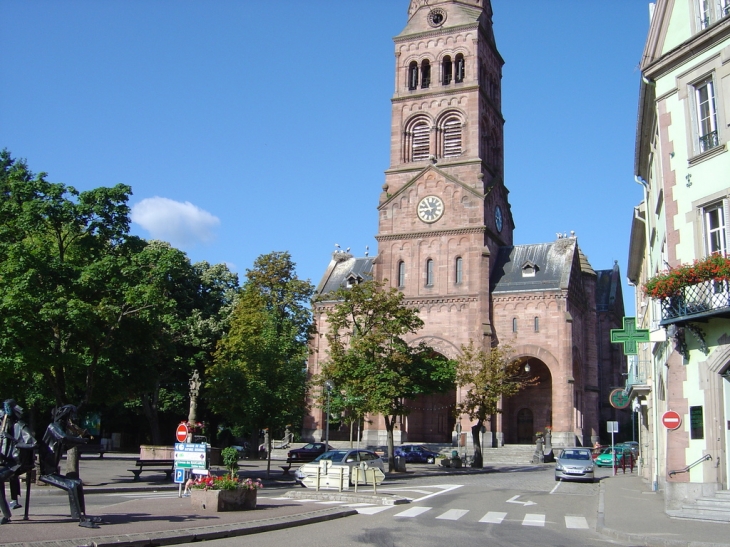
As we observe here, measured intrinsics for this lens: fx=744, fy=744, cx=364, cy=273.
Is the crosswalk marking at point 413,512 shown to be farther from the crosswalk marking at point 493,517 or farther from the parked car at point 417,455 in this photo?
the parked car at point 417,455

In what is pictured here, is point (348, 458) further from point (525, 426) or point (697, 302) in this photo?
point (525, 426)

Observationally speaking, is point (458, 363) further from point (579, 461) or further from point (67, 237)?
point (67, 237)

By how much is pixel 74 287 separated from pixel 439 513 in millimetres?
13421

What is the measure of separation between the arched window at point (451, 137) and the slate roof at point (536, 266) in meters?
8.90

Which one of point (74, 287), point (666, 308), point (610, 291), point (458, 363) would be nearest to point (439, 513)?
point (666, 308)

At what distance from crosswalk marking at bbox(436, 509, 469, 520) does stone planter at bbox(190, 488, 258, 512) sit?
14.6 feet

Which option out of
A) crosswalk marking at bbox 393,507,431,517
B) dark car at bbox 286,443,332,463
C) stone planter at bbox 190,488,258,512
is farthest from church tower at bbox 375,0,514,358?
stone planter at bbox 190,488,258,512

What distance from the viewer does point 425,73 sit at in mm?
64250

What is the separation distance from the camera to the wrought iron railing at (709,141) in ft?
59.9

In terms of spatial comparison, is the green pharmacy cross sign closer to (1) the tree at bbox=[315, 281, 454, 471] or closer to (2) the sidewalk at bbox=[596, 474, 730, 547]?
(2) the sidewalk at bbox=[596, 474, 730, 547]

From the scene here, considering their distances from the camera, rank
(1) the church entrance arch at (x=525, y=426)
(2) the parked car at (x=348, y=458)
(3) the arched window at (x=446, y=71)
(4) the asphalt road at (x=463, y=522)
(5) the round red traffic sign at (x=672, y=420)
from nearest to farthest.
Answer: (4) the asphalt road at (x=463, y=522) < (5) the round red traffic sign at (x=672, y=420) < (2) the parked car at (x=348, y=458) < (1) the church entrance arch at (x=525, y=426) < (3) the arched window at (x=446, y=71)

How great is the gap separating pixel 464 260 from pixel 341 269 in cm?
1381

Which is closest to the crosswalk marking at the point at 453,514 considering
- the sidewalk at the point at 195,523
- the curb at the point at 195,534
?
the sidewalk at the point at 195,523

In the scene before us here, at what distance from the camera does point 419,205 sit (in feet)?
193
